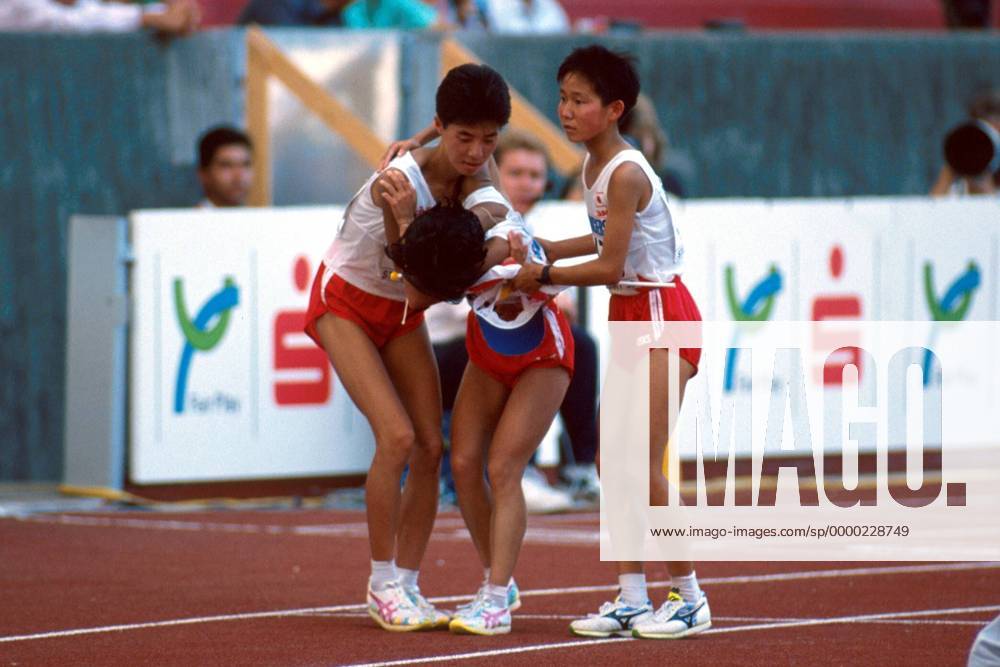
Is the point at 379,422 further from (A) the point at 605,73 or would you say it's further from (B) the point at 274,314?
(B) the point at 274,314

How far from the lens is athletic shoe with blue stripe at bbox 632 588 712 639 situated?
21.0ft

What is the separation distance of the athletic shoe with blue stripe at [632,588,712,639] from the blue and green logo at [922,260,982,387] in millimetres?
5340

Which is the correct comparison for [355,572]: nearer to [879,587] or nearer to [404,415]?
[404,415]

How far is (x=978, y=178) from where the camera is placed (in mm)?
12289

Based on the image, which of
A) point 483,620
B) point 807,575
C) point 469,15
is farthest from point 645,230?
point 469,15

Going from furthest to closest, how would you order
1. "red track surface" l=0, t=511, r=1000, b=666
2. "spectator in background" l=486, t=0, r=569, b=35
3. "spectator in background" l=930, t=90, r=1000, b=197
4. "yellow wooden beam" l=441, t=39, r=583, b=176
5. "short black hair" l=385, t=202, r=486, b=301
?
"spectator in background" l=486, t=0, r=569, b=35 → "spectator in background" l=930, t=90, r=1000, b=197 → "yellow wooden beam" l=441, t=39, r=583, b=176 → "short black hair" l=385, t=202, r=486, b=301 → "red track surface" l=0, t=511, r=1000, b=666

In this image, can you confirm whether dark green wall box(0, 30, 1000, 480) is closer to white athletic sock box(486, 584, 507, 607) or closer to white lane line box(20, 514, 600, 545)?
white lane line box(20, 514, 600, 545)

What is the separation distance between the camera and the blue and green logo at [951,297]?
11.5 meters

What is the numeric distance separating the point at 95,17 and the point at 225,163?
5.06ft

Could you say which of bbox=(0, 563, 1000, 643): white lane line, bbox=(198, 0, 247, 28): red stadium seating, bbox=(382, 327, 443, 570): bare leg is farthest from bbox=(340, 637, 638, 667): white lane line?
bbox=(198, 0, 247, 28): red stadium seating

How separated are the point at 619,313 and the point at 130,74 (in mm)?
5854

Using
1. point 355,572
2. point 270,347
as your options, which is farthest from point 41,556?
point 270,347

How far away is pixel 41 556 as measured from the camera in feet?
27.9

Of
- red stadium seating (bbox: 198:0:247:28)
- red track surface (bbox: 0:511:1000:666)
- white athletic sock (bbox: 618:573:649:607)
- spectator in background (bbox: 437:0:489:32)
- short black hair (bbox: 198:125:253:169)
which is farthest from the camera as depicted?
red stadium seating (bbox: 198:0:247:28)
